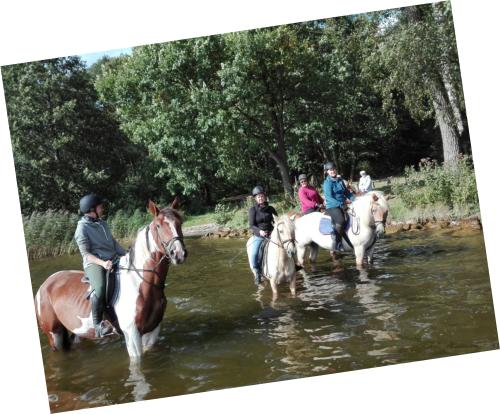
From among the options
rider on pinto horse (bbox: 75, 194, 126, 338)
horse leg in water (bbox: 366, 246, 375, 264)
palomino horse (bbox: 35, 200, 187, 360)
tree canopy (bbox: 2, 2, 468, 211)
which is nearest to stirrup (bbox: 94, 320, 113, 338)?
rider on pinto horse (bbox: 75, 194, 126, 338)

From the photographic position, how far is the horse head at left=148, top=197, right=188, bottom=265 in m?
5.77

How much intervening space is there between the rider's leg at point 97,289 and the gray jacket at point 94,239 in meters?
0.13

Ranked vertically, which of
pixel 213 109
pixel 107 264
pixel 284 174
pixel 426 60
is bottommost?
pixel 107 264

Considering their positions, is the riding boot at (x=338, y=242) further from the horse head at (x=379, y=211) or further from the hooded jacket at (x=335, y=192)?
the horse head at (x=379, y=211)

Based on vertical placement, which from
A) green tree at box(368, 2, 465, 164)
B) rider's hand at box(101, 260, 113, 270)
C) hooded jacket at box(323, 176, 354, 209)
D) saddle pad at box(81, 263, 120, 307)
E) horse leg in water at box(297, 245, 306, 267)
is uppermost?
green tree at box(368, 2, 465, 164)

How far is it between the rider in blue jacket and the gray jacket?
5.44 meters

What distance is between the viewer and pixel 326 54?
19.7m

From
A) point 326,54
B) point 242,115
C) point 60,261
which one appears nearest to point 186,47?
point 242,115

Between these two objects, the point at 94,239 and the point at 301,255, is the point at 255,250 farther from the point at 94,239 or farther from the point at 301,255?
the point at 94,239

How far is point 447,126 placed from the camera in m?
15.9

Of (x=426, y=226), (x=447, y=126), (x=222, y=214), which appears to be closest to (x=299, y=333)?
(x=426, y=226)

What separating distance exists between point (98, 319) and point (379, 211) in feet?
20.6

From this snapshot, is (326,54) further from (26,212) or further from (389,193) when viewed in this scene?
(26,212)

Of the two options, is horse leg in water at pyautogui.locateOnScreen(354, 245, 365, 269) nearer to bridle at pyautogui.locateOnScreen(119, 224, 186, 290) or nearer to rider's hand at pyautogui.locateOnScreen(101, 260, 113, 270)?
bridle at pyautogui.locateOnScreen(119, 224, 186, 290)
